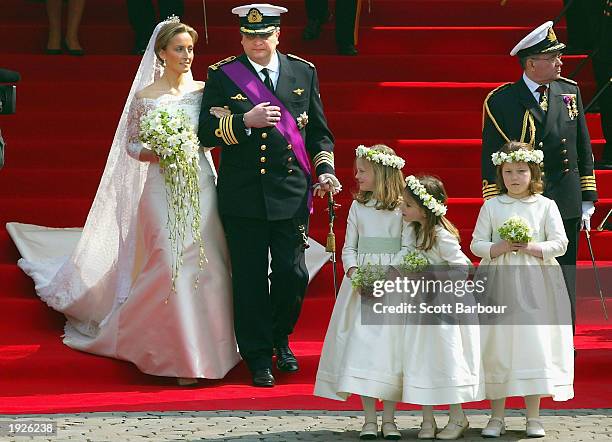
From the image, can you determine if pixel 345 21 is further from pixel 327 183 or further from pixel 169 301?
pixel 169 301

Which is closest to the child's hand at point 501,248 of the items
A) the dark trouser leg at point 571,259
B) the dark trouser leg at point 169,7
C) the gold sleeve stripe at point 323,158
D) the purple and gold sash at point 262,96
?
the dark trouser leg at point 571,259

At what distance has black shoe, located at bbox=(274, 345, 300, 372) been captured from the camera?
853 cm

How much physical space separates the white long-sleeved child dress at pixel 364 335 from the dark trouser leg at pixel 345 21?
4.81 metres

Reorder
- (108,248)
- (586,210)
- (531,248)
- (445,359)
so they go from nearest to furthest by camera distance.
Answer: (445,359), (531,248), (586,210), (108,248)

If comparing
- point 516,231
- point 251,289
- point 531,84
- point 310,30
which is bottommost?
point 251,289

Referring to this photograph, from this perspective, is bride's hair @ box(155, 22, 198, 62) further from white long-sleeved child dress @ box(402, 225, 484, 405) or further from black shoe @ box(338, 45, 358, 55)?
black shoe @ box(338, 45, 358, 55)

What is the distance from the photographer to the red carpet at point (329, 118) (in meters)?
8.45

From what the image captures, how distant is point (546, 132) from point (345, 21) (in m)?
4.19

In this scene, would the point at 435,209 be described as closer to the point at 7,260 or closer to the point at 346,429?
the point at 346,429

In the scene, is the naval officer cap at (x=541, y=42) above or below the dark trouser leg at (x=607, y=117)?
above

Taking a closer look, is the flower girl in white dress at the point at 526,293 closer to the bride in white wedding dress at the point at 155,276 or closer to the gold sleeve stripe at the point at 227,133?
the gold sleeve stripe at the point at 227,133

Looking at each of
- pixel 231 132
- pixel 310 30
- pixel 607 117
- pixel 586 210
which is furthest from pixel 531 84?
pixel 310 30

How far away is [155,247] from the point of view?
28.1ft

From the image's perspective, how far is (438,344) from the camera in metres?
7.17
